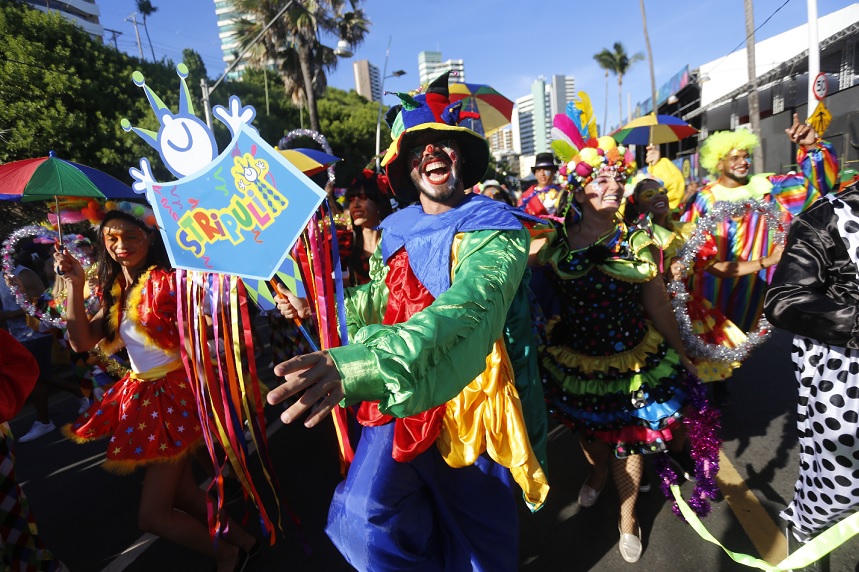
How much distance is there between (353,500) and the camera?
1721mm

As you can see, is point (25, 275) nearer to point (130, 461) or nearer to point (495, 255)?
point (130, 461)

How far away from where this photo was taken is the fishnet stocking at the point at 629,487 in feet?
7.82

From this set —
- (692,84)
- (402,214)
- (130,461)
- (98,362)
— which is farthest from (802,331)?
(692,84)

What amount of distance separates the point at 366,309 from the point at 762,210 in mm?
2777

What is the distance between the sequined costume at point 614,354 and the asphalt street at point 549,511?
1.74ft

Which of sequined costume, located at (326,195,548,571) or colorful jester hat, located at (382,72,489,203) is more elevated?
colorful jester hat, located at (382,72,489,203)

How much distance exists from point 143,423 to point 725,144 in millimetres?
4596

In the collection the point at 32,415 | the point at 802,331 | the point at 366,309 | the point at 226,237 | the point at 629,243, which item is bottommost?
the point at 32,415

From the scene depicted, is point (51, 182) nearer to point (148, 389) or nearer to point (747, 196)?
point (148, 389)

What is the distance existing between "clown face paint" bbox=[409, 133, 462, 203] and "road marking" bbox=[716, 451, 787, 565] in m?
2.19

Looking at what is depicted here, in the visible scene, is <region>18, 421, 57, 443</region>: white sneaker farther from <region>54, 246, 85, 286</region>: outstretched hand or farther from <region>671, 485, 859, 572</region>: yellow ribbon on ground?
<region>671, 485, 859, 572</region>: yellow ribbon on ground

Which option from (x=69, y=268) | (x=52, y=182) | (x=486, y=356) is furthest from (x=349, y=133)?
(x=486, y=356)

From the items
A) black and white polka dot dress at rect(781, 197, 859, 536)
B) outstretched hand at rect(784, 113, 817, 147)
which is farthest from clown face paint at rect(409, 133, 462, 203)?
outstretched hand at rect(784, 113, 817, 147)

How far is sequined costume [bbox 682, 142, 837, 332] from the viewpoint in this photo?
346 centimetres
